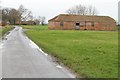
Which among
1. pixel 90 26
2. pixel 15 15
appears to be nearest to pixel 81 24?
pixel 90 26

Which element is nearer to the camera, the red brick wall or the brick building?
the red brick wall

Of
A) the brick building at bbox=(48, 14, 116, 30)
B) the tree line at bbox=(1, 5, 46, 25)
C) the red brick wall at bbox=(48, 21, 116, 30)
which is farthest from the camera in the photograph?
the tree line at bbox=(1, 5, 46, 25)

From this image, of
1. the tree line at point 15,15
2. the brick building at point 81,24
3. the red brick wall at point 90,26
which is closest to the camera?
the red brick wall at point 90,26

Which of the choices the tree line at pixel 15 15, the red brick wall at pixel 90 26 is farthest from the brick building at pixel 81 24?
the tree line at pixel 15 15

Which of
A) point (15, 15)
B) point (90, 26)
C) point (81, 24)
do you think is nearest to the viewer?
point (90, 26)

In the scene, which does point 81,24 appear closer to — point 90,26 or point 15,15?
point 90,26

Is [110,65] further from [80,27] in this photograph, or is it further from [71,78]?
[80,27]

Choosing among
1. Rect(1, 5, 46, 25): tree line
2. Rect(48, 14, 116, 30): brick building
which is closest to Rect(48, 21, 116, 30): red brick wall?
Rect(48, 14, 116, 30): brick building

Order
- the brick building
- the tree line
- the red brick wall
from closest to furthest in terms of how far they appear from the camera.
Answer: the red brick wall → the brick building → the tree line

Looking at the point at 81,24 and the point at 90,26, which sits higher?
the point at 81,24

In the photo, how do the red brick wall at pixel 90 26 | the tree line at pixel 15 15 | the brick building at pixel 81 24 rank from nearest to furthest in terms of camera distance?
the red brick wall at pixel 90 26
the brick building at pixel 81 24
the tree line at pixel 15 15

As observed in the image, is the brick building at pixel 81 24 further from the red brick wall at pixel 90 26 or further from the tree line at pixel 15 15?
the tree line at pixel 15 15

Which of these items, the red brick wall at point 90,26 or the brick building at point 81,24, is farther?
the brick building at point 81,24

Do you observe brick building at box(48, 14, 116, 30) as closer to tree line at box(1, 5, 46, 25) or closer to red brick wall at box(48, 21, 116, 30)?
red brick wall at box(48, 21, 116, 30)
